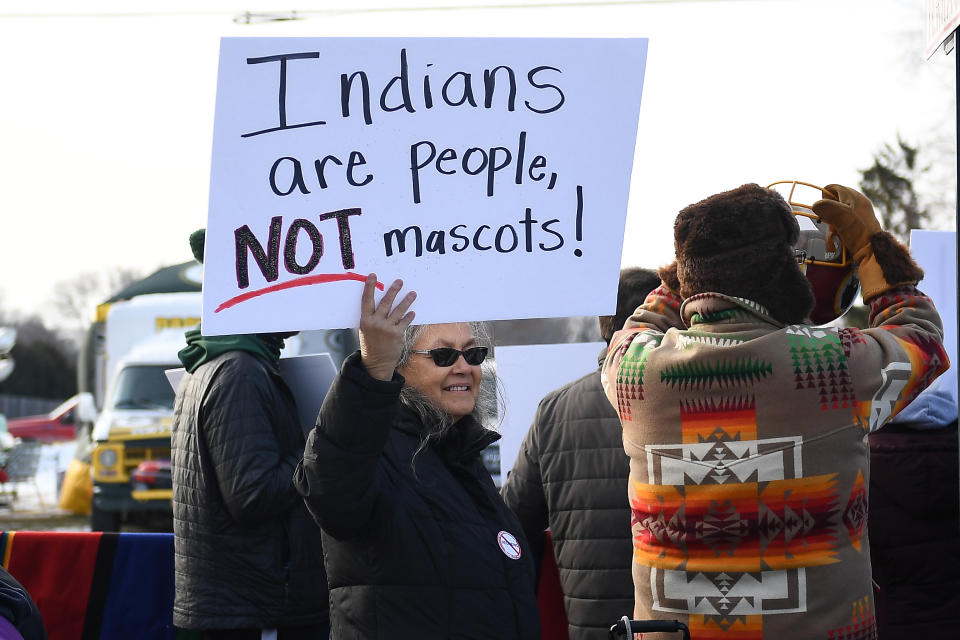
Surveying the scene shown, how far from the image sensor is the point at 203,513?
3.47 meters

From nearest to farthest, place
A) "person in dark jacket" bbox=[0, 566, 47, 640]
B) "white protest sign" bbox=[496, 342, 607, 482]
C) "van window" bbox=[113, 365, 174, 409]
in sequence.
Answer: "person in dark jacket" bbox=[0, 566, 47, 640], "white protest sign" bbox=[496, 342, 607, 482], "van window" bbox=[113, 365, 174, 409]

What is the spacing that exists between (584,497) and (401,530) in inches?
43.5

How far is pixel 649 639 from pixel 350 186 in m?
1.16

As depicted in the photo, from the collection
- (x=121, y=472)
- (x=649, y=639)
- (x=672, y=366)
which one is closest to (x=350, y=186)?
(x=672, y=366)

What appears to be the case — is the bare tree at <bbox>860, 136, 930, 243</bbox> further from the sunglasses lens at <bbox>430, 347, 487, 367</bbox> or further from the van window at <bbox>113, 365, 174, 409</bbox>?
the sunglasses lens at <bbox>430, 347, 487, 367</bbox>

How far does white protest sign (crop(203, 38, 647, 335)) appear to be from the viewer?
205cm

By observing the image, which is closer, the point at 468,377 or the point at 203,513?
the point at 468,377

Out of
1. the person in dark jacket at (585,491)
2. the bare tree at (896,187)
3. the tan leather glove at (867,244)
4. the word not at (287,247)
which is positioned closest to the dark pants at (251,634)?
the person in dark jacket at (585,491)

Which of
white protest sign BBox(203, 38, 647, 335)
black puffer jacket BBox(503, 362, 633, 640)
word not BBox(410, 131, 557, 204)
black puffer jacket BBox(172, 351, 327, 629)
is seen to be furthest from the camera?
black puffer jacket BBox(172, 351, 327, 629)

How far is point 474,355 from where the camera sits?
2.49m

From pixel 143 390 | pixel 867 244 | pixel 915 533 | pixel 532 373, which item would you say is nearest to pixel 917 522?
pixel 915 533

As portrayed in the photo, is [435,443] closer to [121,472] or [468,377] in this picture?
[468,377]

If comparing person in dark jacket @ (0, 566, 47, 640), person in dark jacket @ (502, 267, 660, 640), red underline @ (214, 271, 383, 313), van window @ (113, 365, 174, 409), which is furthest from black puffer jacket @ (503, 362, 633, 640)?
van window @ (113, 365, 174, 409)

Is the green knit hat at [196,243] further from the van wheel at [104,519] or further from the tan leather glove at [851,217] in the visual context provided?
the van wheel at [104,519]
